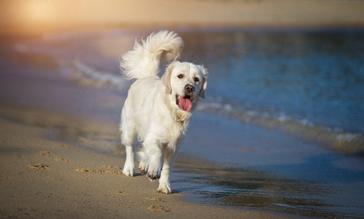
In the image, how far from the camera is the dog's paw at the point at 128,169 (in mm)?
8516

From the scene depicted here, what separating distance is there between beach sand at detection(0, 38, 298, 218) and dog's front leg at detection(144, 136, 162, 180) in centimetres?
18

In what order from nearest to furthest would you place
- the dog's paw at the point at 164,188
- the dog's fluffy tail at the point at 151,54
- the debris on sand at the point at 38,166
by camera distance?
the dog's paw at the point at 164,188, the debris on sand at the point at 38,166, the dog's fluffy tail at the point at 151,54

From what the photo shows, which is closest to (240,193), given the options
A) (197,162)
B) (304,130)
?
(197,162)

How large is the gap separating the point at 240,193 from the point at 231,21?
5816 cm

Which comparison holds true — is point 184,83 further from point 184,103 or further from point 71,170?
point 71,170

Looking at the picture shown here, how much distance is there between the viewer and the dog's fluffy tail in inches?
361

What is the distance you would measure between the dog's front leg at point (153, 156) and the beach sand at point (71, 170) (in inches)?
7.3

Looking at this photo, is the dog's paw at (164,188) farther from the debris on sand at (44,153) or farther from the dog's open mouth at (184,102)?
the debris on sand at (44,153)

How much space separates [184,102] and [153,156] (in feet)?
2.15

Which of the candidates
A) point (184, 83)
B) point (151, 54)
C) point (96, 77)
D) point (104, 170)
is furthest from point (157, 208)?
point (96, 77)

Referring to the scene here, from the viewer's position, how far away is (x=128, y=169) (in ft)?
28.2

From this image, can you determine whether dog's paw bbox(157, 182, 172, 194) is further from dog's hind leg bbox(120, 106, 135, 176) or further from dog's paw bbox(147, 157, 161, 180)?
dog's hind leg bbox(120, 106, 135, 176)

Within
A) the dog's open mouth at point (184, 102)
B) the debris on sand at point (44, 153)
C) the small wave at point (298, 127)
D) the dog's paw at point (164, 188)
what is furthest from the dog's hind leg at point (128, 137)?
the small wave at point (298, 127)

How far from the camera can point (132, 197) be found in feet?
23.6
